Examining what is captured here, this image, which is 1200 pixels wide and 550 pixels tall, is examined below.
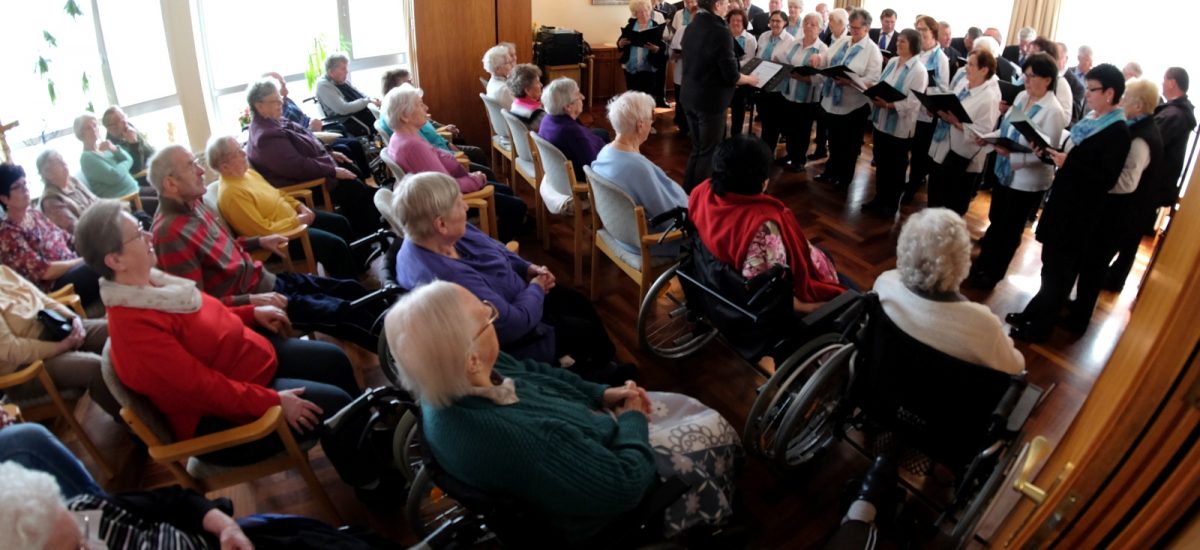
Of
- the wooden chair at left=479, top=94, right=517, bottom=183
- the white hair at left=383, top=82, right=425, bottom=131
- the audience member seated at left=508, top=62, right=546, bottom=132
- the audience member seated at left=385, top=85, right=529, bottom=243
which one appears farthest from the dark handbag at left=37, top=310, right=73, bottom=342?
the wooden chair at left=479, top=94, right=517, bottom=183

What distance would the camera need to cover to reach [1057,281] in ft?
9.61

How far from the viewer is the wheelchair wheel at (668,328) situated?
262 cm

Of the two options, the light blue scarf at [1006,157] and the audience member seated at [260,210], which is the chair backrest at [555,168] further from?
the light blue scarf at [1006,157]

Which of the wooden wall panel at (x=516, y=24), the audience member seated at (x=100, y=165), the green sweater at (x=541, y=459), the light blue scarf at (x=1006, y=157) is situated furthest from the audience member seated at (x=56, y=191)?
the light blue scarf at (x=1006, y=157)

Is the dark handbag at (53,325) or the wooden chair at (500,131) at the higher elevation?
the wooden chair at (500,131)

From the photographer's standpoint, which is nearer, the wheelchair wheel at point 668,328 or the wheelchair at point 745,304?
the wheelchair at point 745,304

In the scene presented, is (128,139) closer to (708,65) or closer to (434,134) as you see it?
(434,134)

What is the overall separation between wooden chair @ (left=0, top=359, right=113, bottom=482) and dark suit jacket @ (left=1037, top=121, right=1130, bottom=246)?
12.6 feet

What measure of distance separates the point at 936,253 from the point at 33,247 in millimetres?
3218

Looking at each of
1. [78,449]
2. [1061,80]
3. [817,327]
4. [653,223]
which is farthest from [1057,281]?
[78,449]

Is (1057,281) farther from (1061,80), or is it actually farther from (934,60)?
(934,60)

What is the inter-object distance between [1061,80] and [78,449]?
15.9ft

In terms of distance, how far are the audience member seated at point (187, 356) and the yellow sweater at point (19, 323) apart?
55cm

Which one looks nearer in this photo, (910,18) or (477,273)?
(477,273)
